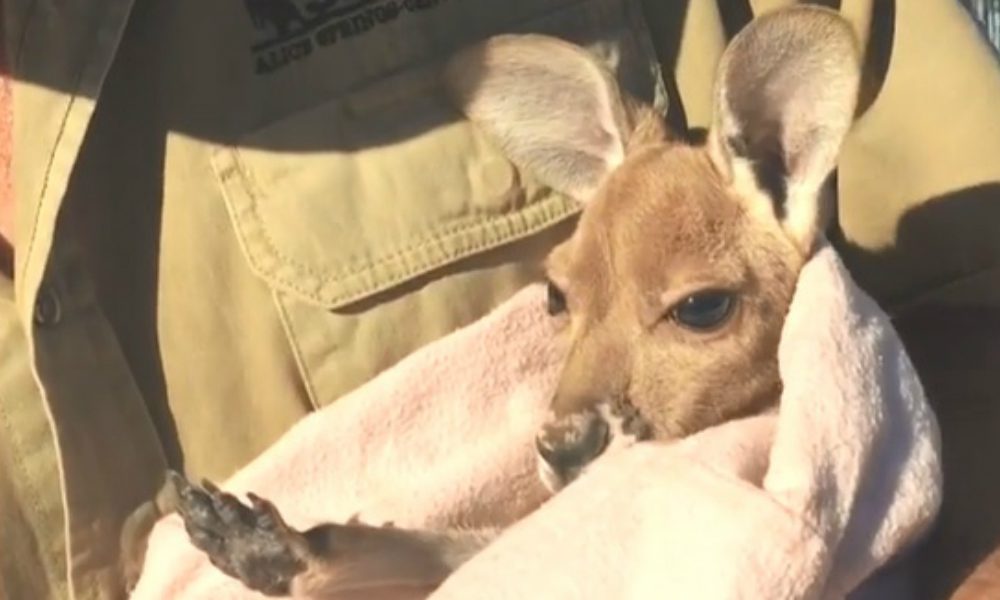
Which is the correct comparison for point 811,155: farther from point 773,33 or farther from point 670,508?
point 670,508

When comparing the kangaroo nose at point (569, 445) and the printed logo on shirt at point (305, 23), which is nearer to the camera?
the kangaroo nose at point (569, 445)

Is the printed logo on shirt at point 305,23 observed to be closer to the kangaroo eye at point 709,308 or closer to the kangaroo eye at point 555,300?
the kangaroo eye at point 555,300

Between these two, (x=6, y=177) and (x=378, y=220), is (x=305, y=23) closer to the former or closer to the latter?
(x=378, y=220)

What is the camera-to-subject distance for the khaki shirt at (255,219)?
1783mm

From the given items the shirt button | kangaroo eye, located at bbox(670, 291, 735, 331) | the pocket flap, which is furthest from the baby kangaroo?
the shirt button

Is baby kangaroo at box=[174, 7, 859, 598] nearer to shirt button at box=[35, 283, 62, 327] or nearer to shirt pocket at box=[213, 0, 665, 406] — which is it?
shirt pocket at box=[213, 0, 665, 406]

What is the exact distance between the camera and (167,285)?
1.82 meters

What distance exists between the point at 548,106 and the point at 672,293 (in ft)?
Answer: 0.95

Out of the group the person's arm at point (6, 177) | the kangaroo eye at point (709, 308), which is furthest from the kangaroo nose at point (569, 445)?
the person's arm at point (6, 177)

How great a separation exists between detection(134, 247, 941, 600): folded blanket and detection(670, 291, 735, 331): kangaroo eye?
0.22 feet

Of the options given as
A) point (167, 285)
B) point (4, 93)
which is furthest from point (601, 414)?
point (4, 93)

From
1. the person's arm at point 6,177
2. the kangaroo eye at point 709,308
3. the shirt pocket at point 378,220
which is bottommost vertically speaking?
the kangaroo eye at point 709,308

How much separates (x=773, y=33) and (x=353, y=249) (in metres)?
0.42

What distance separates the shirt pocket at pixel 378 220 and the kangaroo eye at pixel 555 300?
9 centimetres
